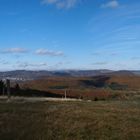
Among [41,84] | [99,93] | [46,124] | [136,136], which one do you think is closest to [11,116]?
[46,124]

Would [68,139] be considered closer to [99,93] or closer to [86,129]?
[86,129]

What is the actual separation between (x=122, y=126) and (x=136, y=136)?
4.71 ft

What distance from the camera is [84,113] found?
52.6 ft

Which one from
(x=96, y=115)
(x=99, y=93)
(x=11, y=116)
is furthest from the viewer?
(x=99, y=93)

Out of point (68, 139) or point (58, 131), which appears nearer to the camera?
point (68, 139)

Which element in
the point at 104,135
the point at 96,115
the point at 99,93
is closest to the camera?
the point at 104,135

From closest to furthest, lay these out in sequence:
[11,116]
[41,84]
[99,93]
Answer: [11,116] < [99,93] < [41,84]

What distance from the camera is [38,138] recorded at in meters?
10.8

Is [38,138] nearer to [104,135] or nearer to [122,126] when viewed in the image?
[104,135]

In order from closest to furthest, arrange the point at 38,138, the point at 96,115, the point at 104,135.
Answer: the point at 38,138 → the point at 104,135 → the point at 96,115

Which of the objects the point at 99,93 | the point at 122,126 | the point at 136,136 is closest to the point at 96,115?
the point at 122,126

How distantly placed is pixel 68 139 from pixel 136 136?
2212mm

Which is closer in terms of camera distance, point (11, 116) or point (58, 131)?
point (58, 131)

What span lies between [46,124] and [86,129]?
1393 mm
